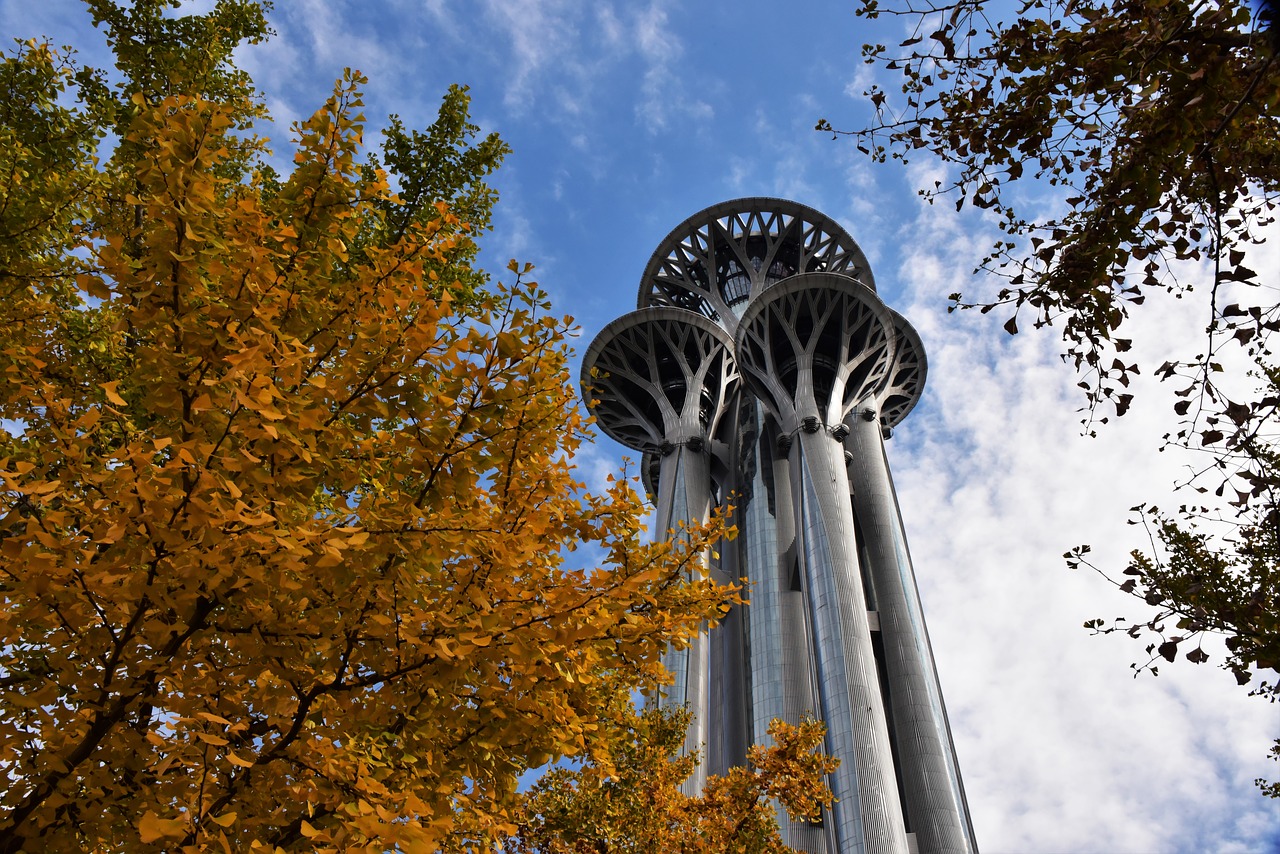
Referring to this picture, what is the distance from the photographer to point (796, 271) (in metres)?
52.1

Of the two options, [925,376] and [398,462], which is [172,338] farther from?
[925,376]

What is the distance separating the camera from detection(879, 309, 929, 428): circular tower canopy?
44344 millimetres

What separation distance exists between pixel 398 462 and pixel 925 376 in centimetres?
4607

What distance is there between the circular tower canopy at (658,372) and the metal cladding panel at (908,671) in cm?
904

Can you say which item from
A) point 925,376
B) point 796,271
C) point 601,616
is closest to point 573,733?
point 601,616

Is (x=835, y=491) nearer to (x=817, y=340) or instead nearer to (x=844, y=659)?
(x=844, y=659)

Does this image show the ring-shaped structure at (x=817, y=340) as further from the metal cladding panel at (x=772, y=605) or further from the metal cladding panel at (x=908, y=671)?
the metal cladding panel at (x=772, y=605)

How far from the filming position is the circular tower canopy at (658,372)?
46.3 metres

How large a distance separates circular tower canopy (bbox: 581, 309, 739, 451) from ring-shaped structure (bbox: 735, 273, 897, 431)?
4378mm

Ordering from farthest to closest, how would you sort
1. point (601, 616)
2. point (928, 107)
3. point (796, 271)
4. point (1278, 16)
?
point (796, 271) → point (928, 107) → point (601, 616) → point (1278, 16)

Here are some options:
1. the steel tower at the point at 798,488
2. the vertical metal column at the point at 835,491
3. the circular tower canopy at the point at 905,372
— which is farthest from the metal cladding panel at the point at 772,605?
the circular tower canopy at the point at 905,372

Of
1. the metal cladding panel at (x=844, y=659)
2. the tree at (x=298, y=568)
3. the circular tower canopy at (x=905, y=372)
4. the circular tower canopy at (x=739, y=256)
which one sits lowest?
the tree at (x=298, y=568)

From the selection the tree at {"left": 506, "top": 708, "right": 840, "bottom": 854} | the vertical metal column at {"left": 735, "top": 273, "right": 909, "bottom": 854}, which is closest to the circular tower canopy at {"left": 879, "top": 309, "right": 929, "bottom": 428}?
the vertical metal column at {"left": 735, "top": 273, "right": 909, "bottom": 854}

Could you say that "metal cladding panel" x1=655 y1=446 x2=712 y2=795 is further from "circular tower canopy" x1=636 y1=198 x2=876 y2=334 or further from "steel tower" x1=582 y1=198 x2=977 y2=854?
"circular tower canopy" x1=636 y1=198 x2=876 y2=334
